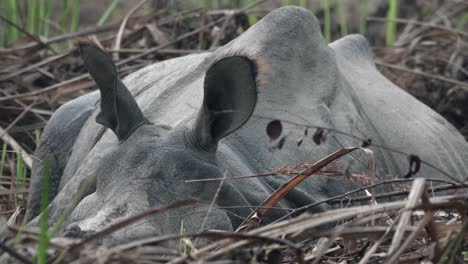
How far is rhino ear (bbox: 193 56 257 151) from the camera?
10.6 ft

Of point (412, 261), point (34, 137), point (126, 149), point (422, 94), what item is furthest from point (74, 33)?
point (412, 261)

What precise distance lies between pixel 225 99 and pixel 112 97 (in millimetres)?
390

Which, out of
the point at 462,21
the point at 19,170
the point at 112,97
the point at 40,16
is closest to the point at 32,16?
the point at 40,16

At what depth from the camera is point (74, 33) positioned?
20.7ft

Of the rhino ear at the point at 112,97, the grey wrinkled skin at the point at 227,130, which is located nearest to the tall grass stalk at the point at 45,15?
the grey wrinkled skin at the point at 227,130

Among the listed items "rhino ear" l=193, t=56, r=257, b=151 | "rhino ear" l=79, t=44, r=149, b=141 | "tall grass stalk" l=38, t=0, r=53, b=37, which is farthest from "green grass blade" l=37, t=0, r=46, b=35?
"rhino ear" l=193, t=56, r=257, b=151

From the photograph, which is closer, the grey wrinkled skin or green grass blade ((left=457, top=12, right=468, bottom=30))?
the grey wrinkled skin

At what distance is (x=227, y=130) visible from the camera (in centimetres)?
338

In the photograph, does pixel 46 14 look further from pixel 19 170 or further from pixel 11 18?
pixel 19 170

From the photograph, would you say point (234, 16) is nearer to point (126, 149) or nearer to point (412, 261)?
point (126, 149)

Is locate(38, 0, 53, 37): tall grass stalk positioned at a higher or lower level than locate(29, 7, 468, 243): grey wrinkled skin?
lower

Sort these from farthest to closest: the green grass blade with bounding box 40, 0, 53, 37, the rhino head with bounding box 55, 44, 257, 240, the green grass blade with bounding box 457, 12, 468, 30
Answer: the green grass blade with bounding box 457, 12, 468, 30 → the green grass blade with bounding box 40, 0, 53, 37 → the rhino head with bounding box 55, 44, 257, 240

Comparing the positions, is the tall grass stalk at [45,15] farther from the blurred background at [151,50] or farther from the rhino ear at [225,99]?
the rhino ear at [225,99]

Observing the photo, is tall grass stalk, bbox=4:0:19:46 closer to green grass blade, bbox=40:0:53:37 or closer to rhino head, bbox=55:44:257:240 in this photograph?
green grass blade, bbox=40:0:53:37
